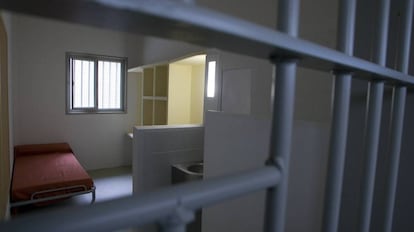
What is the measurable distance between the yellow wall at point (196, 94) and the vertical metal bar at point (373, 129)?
10.1 ft

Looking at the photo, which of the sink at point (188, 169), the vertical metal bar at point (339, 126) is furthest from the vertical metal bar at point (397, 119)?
the sink at point (188, 169)

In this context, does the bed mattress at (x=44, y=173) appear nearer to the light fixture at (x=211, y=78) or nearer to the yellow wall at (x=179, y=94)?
the yellow wall at (x=179, y=94)

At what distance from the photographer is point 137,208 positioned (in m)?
0.24

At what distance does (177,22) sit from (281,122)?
221mm

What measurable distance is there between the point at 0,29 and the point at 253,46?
2.85 metres

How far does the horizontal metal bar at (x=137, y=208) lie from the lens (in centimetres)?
21

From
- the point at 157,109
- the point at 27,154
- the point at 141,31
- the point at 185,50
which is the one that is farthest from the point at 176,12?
the point at 27,154

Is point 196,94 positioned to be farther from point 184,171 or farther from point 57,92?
point 57,92

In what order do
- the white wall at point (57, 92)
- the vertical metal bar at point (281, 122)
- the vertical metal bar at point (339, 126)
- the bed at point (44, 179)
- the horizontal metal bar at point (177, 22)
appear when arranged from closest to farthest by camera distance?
the horizontal metal bar at point (177, 22) → the vertical metal bar at point (281, 122) → the vertical metal bar at point (339, 126) → the bed at point (44, 179) → the white wall at point (57, 92)

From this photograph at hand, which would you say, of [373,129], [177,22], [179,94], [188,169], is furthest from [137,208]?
[179,94]

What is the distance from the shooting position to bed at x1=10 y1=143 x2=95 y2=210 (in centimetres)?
304

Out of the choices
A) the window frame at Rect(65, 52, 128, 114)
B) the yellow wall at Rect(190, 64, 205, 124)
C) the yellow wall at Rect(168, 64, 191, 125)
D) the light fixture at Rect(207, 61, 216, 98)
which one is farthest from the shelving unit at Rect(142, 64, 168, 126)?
the light fixture at Rect(207, 61, 216, 98)

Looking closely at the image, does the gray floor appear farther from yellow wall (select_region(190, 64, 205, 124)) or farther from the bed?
yellow wall (select_region(190, 64, 205, 124))

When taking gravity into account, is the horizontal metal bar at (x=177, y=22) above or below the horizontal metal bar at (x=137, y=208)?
above
